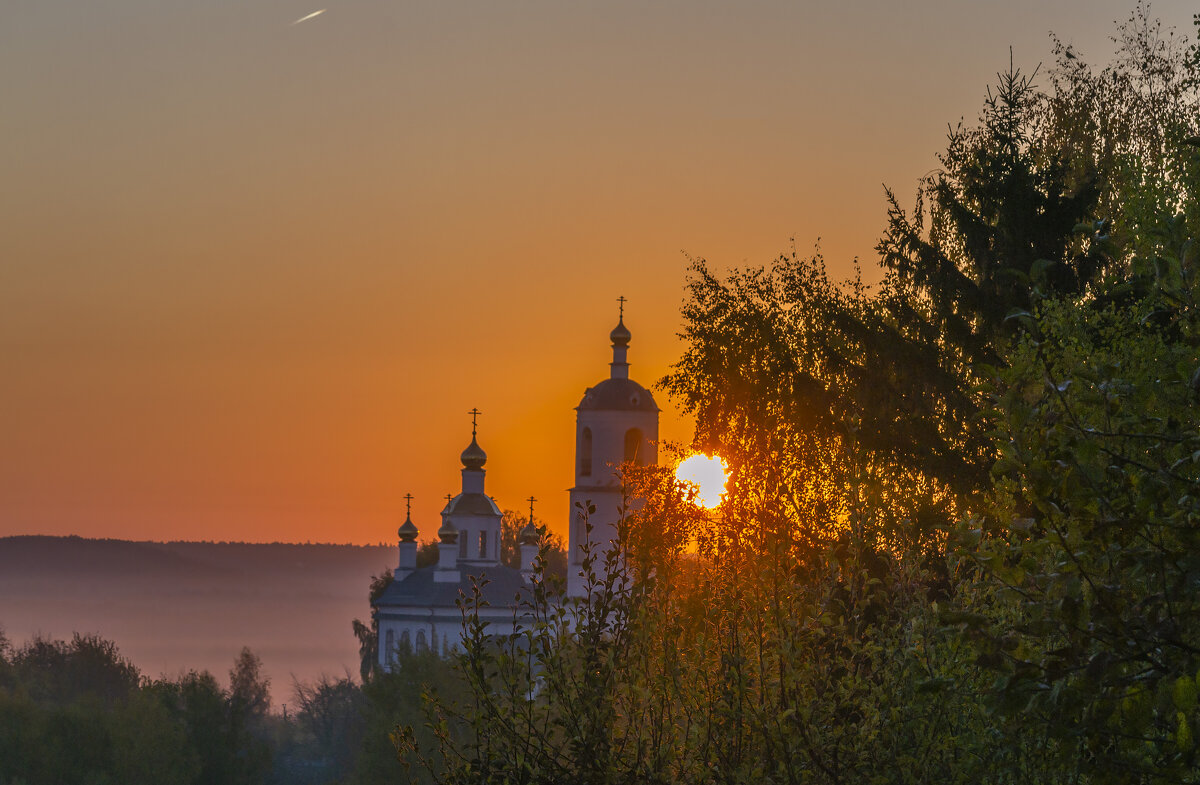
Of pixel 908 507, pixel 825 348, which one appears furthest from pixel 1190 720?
pixel 825 348

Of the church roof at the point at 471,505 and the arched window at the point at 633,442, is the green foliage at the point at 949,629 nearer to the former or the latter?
the arched window at the point at 633,442

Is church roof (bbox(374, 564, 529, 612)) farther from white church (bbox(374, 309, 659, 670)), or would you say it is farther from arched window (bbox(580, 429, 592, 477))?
arched window (bbox(580, 429, 592, 477))

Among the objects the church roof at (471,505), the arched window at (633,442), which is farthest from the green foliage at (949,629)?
the church roof at (471,505)

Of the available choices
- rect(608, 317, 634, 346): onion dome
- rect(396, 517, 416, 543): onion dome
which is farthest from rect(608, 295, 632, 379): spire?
rect(396, 517, 416, 543): onion dome

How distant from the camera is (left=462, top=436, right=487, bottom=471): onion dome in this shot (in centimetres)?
8988

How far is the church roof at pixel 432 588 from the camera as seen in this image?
282ft

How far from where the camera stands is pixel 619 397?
2822 inches

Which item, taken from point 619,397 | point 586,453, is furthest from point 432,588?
point 619,397

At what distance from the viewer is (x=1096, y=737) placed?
176 inches

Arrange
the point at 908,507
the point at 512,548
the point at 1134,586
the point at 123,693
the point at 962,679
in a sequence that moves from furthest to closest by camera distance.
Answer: the point at 512,548, the point at 123,693, the point at 908,507, the point at 962,679, the point at 1134,586

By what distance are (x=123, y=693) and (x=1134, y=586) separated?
87.1 meters

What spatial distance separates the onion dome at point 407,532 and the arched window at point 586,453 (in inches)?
1006

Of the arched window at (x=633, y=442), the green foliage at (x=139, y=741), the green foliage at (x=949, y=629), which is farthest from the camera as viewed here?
the arched window at (x=633, y=442)

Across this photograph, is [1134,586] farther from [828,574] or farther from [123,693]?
[123,693]
